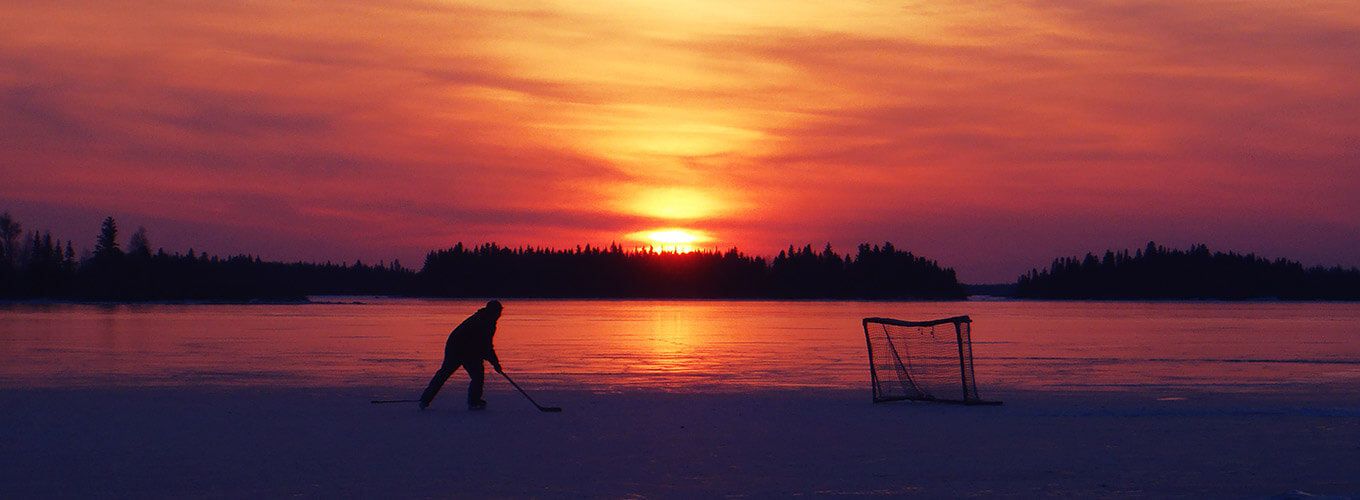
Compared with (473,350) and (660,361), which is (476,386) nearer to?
(473,350)

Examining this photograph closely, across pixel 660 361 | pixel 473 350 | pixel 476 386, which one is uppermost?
pixel 473 350

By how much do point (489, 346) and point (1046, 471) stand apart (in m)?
8.17

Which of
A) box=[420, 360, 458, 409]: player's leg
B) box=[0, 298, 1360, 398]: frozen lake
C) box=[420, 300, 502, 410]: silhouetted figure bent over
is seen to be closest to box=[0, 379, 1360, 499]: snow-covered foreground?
box=[420, 360, 458, 409]: player's leg

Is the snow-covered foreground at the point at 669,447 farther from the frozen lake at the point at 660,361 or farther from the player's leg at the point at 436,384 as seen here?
the frozen lake at the point at 660,361

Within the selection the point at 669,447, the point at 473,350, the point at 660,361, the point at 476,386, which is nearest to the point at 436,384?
the point at 476,386

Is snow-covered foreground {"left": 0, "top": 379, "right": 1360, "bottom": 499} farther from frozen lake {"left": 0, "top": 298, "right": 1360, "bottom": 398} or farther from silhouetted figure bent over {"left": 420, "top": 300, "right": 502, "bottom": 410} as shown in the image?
frozen lake {"left": 0, "top": 298, "right": 1360, "bottom": 398}

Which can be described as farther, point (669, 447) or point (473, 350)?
point (473, 350)

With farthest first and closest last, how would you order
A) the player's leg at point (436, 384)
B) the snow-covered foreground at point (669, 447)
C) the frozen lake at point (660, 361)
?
the frozen lake at point (660, 361) < the player's leg at point (436, 384) < the snow-covered foreground at point (669, 447)

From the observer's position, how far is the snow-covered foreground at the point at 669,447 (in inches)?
397

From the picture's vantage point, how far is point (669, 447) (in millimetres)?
12555

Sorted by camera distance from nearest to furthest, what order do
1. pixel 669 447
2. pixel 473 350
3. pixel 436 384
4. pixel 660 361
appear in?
pixel 669 447 → pixel 436 384 → pixel 473 350 → pixel 660 361

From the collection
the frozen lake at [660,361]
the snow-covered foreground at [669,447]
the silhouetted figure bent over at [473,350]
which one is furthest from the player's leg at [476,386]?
the frozen lake at [660,361]

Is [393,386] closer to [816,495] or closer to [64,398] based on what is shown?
[64,398]

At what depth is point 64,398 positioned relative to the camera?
57.2 ft
